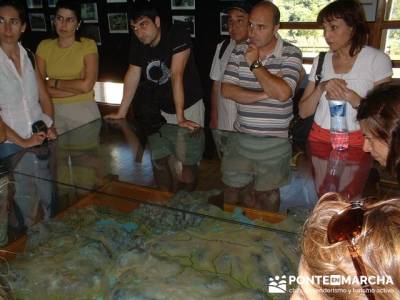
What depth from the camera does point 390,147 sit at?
3.67ft

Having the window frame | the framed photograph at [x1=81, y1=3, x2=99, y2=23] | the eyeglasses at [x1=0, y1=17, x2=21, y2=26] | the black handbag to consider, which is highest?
the framed photograph at [x1=81, y1=3, x2=99, y2=23]

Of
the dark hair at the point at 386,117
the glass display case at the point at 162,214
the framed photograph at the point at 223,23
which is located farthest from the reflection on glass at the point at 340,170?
the framed photograph at the point at 223,23

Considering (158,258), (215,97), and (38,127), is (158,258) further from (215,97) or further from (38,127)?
(215,97)

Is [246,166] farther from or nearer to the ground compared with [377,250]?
nearer to the ground

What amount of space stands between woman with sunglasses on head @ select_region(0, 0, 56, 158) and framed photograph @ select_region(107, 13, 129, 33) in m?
2.66

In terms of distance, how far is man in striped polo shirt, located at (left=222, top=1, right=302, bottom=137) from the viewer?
2.20m

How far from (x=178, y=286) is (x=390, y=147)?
2.51 ft

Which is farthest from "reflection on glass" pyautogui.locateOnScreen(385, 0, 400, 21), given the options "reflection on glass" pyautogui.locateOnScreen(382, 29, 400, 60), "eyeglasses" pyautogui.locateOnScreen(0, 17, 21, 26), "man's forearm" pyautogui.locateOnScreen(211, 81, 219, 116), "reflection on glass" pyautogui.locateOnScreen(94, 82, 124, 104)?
"reflection on glass" pyautogui.locateOnScreen(94, 82, 124, 104)

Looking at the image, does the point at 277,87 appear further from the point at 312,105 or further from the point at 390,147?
the point at 390,147

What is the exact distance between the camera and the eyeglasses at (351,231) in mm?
646

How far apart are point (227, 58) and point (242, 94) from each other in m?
0.77

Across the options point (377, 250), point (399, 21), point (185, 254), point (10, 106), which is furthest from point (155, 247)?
point (399, 21)

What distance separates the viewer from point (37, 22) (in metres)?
5.51

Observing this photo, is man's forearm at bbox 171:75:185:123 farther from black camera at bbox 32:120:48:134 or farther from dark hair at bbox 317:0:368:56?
dark hair at bbox 317:0:368:56
